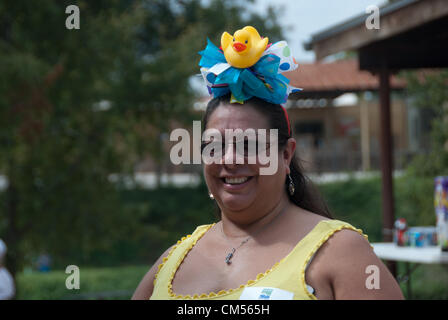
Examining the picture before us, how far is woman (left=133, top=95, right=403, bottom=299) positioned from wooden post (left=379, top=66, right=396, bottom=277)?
440 centimetres

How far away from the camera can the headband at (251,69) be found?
1820mm

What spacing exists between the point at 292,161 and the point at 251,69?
1.19ft

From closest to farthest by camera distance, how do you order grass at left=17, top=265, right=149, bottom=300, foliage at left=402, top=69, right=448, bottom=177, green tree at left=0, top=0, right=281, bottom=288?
grass at left=17, top=265, right=149, bottom=300 → green tree at left=0, top=0, right=281, bottom=288 → foliage at left=402, top=69, right=448, bottom=177

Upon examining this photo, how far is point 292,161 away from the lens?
2.04m

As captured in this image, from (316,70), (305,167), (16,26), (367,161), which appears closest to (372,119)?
(367,161)

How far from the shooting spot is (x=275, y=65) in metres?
1.85

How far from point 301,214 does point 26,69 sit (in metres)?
7.21

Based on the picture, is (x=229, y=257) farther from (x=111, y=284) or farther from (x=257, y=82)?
(x=111, y=284)

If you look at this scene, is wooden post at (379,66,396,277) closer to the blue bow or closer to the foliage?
the foliage

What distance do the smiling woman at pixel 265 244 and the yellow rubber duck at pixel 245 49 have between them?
4.3 inches

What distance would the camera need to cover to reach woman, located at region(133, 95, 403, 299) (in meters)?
1.61

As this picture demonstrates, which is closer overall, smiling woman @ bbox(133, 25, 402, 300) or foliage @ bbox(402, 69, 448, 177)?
smiling woman @ bbox(133, 25, 402, 300)

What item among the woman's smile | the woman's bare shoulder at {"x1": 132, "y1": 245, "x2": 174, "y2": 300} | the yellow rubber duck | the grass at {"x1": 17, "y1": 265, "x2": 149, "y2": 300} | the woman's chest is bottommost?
the grass at {"x1": 17, "y1": 265, "x2": 149, "y2": 300}

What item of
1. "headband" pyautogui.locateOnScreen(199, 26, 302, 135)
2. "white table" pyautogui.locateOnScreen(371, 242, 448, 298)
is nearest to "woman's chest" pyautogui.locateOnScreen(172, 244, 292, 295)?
"headband" pyautogui.locateOnScreen(199, 26, 302, 135)
